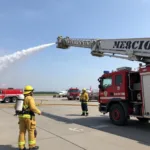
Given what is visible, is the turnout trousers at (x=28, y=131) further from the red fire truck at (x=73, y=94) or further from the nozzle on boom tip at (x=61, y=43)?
the red fire truck at (x=73, y=94)

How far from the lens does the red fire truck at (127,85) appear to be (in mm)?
9969

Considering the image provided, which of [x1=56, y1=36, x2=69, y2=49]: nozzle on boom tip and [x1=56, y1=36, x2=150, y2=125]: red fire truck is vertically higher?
[x1=56, y1=36, x2=69, y2=49]: nozzle on boom tip

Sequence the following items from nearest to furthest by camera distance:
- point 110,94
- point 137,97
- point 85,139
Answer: point 85,139, point 137,97, point 110,94

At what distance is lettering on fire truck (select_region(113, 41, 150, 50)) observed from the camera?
1045cm

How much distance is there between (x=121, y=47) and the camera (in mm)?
11898

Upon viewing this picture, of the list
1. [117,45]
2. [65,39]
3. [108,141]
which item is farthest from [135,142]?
[65,39]

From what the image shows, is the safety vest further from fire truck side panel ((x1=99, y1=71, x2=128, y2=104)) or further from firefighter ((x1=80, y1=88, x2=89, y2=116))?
firefighter ((x1=80, y1=88, x2=89, y2=116))

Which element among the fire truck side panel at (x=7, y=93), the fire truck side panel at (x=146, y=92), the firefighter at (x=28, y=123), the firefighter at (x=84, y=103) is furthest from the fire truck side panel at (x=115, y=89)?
the fire truck side panel at (x=7, y=93)

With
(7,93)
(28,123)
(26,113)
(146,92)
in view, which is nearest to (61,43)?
(146,92)

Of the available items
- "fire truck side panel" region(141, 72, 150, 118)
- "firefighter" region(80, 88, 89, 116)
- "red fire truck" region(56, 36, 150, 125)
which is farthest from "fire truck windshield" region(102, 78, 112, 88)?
"firefighter" region(80, 88, 89, 116)

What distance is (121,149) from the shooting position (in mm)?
6746

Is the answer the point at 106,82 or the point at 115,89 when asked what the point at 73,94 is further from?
the point at 115,89

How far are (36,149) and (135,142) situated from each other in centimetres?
301

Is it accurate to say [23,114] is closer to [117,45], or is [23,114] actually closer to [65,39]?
[117,45]
